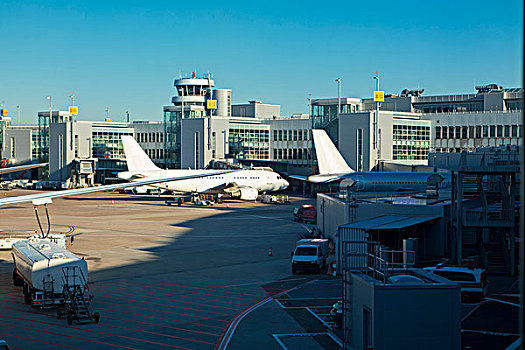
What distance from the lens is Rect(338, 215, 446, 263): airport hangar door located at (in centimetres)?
3636

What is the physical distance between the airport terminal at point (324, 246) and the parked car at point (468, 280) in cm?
7

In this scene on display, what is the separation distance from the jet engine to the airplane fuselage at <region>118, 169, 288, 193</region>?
2465 millimetres

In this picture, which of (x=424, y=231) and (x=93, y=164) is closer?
(x=424, y=231)

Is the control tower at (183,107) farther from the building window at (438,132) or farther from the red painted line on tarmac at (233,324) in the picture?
the red painted line on tarmac at (233,324)

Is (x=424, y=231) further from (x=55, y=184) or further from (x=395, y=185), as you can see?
(x=55, y=184)

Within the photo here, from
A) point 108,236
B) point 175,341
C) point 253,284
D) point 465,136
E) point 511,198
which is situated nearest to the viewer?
point 175,341

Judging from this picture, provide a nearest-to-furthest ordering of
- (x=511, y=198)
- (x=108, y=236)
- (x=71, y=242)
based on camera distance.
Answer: (x=511, y=198), (x=71, y=242), (x=108, y=236)

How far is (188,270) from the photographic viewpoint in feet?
131

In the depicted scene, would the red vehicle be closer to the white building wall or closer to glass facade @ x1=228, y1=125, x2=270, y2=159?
the white building wall

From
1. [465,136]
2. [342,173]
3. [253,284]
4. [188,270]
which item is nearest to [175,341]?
[253,284]

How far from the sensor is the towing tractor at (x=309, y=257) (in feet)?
128

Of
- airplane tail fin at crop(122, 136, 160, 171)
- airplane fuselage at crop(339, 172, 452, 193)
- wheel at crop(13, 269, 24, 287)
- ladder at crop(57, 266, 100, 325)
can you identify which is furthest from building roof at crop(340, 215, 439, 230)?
airplane tail fin at crop(122, 136, 160, 171)

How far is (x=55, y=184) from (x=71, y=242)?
84882mm

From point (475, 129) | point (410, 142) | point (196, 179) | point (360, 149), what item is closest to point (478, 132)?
point (475, 129)
